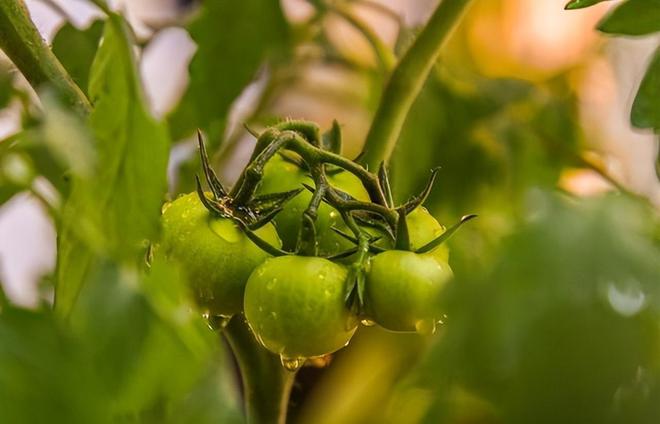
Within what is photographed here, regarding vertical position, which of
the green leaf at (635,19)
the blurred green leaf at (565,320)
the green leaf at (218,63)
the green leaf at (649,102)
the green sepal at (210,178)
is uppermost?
the blurred green leaf at (565,320)

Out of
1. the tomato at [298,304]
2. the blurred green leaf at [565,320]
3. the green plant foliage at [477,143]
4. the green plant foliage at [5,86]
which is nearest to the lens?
the blurred green leaf at [565,320]

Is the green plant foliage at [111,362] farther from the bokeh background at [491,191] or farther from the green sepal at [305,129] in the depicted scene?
the green sepal at [305,129]

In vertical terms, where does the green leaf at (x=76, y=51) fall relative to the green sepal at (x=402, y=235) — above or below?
below

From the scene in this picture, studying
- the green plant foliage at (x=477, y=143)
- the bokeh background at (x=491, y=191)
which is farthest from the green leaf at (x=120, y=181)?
the green plant foliage at (x=477, y=143)

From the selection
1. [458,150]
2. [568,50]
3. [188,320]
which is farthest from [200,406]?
[568,50]

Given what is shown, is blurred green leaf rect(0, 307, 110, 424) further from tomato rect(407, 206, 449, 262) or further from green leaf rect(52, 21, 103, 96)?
green leaf rect(52, 21, 103, 96)

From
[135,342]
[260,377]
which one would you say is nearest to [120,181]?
[135,342]
